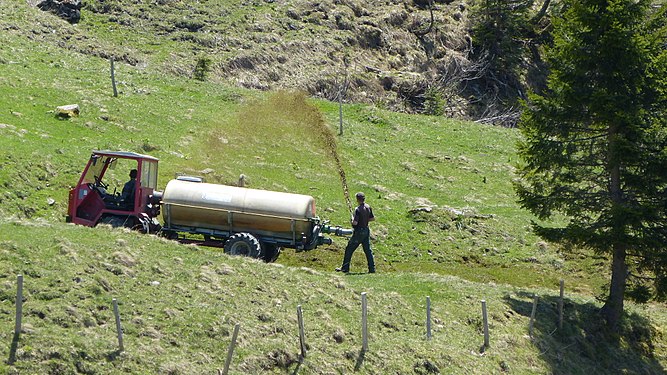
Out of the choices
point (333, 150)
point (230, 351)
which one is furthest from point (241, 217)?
point (333, 150)

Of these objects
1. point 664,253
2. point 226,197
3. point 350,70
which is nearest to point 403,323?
point 226,197

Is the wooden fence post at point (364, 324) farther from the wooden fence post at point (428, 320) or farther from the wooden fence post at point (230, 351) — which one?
the wooden fence post at point (230, 351)

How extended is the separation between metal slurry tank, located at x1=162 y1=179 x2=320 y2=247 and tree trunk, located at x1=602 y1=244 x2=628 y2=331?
30.6 ft

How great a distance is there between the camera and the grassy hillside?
62.8 feet

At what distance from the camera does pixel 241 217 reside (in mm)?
26047

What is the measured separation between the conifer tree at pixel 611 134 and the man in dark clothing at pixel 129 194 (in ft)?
39.9

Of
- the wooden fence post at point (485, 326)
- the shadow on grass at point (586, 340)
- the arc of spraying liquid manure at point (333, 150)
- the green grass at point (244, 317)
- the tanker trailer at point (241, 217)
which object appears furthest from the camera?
the arc of spraying liquid manure at point (333, 150)

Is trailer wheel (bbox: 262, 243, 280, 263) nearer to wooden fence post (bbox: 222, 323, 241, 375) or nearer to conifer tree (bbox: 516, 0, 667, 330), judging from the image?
conifer tree (bbox: 516, 0, 667, 330)

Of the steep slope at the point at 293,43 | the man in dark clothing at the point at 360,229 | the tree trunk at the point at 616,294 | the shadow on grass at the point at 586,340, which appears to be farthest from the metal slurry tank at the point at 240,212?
the steep slope at the point at 293,43

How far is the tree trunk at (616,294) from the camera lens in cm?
2688

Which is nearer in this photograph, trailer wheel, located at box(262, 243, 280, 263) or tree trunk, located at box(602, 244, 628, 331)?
trailer wheel, located at box(262, 243, 280, 263)

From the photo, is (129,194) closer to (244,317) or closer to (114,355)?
(244,317)

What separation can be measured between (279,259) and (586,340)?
10152 millimetres

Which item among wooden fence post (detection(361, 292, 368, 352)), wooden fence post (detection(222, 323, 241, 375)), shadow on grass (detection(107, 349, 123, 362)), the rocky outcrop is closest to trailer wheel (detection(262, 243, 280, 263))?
wooden fence post (detection(361, 292, 368, 352))
